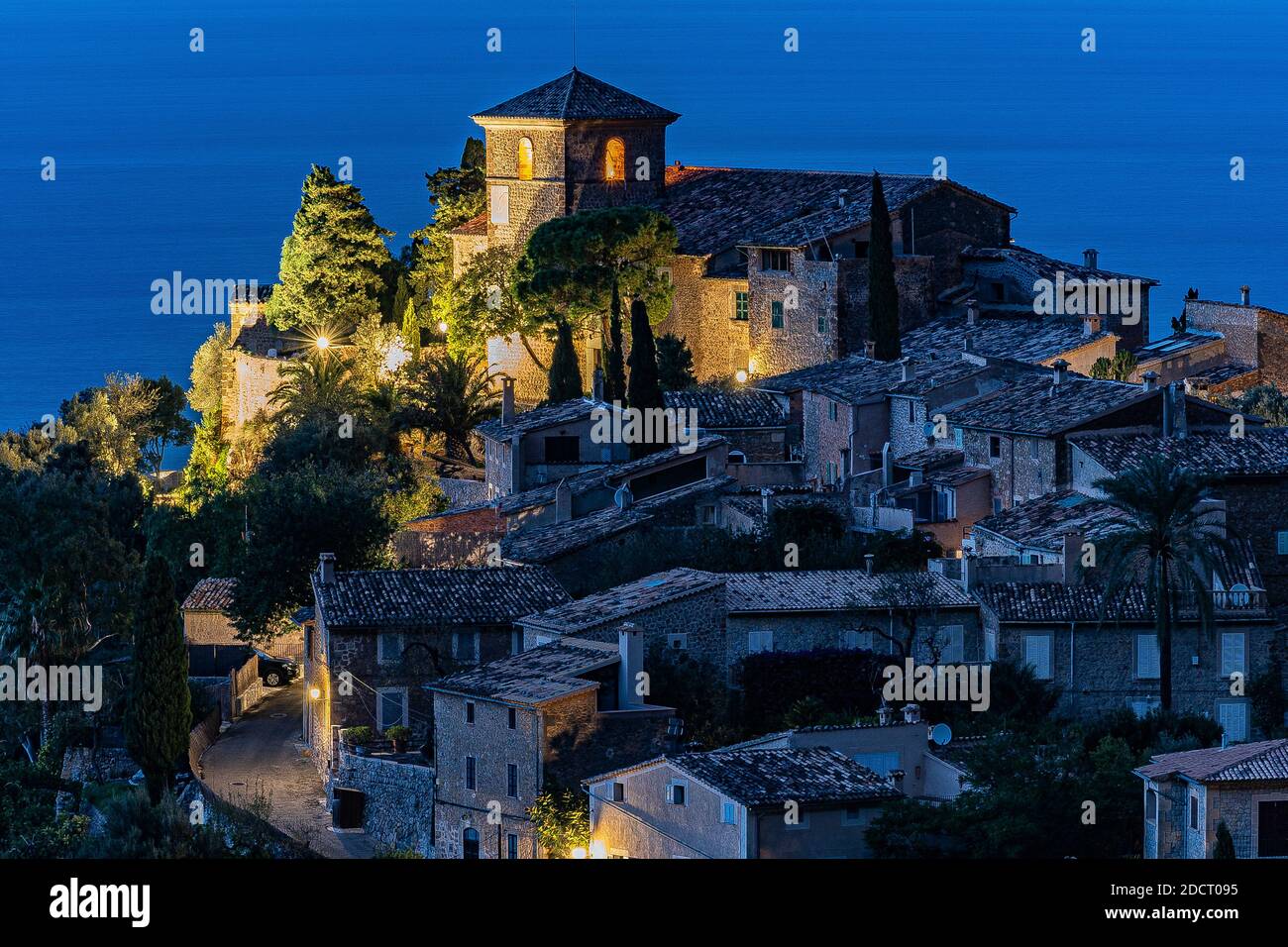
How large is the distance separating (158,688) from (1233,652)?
12.6m

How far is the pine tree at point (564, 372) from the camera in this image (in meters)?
46.8

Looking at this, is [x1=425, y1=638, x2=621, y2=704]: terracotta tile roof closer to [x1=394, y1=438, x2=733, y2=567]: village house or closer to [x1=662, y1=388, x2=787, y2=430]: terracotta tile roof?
[x1=394, y1=438, x2=733, y2=567]: village house

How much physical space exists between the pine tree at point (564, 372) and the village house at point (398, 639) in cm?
1558

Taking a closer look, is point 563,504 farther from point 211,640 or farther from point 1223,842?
point 1223,842

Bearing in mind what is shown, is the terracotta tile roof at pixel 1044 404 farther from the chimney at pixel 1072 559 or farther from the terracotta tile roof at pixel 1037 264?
the terracotta tile roof at pixel 1037 264

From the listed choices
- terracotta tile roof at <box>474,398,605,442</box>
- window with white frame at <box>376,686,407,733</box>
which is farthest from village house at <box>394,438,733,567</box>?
window with white frame at <box>376,686,407,733</box>

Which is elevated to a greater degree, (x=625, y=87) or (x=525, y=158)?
(x=625, y=87)

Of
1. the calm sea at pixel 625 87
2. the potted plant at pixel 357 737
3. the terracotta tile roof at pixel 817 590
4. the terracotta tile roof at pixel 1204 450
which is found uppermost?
the calm sea at pixel 625 87

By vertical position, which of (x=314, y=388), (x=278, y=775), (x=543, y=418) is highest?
(x=314, y=388)

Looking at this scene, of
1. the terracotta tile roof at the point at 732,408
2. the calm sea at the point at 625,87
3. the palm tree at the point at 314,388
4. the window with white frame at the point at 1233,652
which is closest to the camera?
the window with white frame at the point at 1233,652

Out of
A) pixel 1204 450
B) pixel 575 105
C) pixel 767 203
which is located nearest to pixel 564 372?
pixel 767 203

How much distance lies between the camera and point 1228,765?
70.6 feet

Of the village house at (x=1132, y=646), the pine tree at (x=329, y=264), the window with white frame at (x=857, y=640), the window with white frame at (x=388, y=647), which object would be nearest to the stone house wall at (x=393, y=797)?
the window with white frame at (x=388, y=647)
